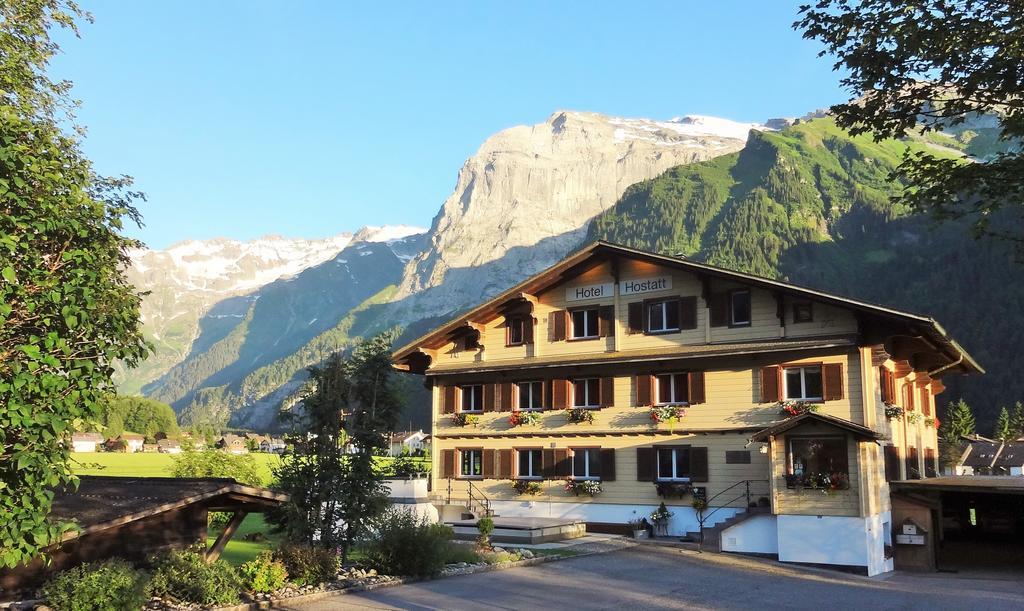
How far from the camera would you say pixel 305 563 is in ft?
56.2

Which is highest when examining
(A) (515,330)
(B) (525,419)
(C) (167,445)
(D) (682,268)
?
(D) (682,268)

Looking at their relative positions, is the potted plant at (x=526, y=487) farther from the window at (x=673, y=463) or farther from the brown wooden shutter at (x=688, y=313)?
the brown wooden shutter at (x=688, y=313)

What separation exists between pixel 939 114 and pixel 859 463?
43.0 ft

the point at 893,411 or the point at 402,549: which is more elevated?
the point at 893,411

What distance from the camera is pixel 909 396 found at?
31.5 m

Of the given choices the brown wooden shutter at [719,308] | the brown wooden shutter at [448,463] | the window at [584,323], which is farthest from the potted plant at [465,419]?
the brown wooden shutter at [719,308]

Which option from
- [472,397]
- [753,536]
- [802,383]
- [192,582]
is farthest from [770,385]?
[192,582]

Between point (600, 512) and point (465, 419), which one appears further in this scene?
point (465, 419)

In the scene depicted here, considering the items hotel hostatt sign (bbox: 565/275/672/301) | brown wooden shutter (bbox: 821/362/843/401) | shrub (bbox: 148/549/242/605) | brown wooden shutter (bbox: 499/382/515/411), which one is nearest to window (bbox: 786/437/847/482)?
brown wooden shutter (bbox: 821/362/843/401)

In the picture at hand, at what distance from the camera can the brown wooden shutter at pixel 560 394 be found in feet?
103

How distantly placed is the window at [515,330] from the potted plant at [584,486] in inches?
226

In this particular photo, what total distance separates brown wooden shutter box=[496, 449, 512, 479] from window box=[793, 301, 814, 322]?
11.7 metres

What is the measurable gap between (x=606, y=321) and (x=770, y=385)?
6.48m

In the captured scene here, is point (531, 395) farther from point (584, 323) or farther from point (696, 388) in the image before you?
point (696, 388)
